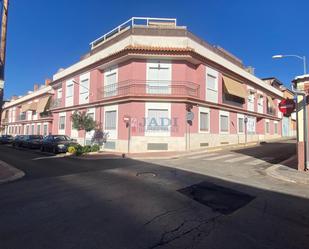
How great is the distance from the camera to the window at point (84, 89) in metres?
26.9

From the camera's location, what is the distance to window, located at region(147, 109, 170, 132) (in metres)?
20.9

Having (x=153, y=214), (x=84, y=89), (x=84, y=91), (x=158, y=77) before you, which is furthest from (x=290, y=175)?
(x=84, y=89)

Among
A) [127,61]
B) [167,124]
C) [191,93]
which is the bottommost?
[167,124]

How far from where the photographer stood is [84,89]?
89.8 ft

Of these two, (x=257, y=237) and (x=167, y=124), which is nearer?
(x=257, y=237)

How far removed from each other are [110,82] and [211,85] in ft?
32.1

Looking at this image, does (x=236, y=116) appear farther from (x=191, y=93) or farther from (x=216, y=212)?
(x=216, y=212)

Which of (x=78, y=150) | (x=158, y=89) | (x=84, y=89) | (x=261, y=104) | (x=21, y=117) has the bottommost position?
(x=78, y=150)

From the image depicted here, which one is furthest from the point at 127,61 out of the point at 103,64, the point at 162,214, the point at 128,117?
the point at 162,214

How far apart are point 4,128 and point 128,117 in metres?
51.3

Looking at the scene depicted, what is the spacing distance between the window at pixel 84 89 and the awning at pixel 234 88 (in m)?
14.4

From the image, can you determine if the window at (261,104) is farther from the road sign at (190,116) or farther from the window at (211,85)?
the road sign at (190,116)

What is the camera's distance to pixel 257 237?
4.21m

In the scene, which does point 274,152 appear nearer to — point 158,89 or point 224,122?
point 224,122
